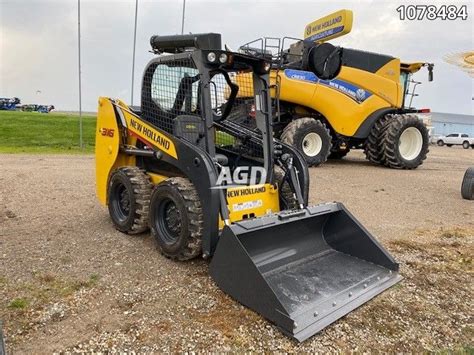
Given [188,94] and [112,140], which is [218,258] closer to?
[188,94]

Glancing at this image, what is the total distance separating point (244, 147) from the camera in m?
4.65

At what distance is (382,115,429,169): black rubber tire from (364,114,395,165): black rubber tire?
0.35 feet

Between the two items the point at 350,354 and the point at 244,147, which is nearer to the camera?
the point at 350,354

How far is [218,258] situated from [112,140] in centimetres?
236

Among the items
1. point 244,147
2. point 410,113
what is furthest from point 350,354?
point 410,113

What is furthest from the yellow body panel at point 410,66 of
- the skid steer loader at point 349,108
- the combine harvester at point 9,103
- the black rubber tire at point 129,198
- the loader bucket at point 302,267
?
the combine harvester at point 9,103

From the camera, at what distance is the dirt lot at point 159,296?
105 inches

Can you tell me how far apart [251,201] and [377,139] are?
8.09 meters

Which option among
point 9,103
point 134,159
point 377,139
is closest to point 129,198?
point 134,159

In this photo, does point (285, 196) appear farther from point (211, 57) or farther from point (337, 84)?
point (337, 84)

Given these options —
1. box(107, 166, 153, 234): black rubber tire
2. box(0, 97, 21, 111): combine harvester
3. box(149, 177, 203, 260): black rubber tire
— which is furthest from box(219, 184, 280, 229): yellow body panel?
box(0, 97, 21, 111): combine harvester

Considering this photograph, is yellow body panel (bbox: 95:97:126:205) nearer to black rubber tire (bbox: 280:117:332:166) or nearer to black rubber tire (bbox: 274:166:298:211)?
black rubber tire (bbox: 274:166:298:211)

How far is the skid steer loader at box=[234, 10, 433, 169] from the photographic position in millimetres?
9953

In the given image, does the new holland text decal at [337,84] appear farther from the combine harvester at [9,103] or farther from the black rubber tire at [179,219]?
the combine harvester at [9,103]
